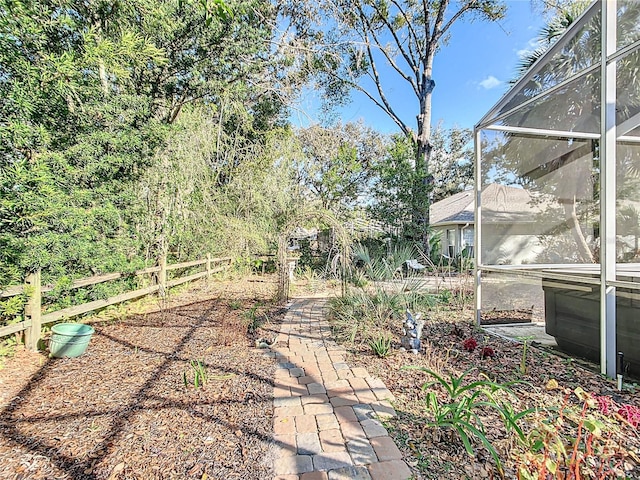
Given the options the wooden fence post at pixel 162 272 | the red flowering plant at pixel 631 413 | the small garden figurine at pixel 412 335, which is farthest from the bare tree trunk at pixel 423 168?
the red flowering plant at pixel 631 413

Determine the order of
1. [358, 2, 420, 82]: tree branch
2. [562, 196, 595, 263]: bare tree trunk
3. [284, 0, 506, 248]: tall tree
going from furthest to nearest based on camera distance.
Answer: [358, 2, 420, 82]: tree branch, [284, 0, 506, 248]: tall tree, [562, 196, 595, 263]: bare tree trunk

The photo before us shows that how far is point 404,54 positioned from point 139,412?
13.7m

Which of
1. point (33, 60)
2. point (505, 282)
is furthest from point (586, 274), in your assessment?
point (33, 60)

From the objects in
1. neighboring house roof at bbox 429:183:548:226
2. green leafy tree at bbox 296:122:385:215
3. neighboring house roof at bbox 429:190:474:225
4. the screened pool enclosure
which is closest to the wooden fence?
the screened pool enclosure

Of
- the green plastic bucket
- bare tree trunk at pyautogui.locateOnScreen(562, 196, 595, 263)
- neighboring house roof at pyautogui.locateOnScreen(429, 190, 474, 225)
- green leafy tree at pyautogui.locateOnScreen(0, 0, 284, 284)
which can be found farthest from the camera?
neighboring house roof at pyautogui.locateOnScreen(429, 190, 474, 225)

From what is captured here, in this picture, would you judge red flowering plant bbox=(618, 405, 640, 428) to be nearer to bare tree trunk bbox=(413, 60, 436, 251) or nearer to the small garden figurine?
the small garden figurine

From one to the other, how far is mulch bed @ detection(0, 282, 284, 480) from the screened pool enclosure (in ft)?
10.2

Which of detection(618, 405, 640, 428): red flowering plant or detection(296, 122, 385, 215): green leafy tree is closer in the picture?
detection(618, 405, 640, 428): red flowering plant

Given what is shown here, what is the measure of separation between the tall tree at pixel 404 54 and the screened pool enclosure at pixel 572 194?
605 cm

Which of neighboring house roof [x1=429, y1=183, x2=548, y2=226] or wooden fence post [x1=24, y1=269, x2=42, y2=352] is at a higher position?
neighboring house roof [x1=429, y1=183, x2=548, y2=226]

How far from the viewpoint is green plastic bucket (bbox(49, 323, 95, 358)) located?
312 centimetres

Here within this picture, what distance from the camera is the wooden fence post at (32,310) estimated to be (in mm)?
3273

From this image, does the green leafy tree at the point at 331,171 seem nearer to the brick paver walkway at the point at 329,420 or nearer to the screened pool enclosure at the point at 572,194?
the screened pool enclosure at the point at 572,194

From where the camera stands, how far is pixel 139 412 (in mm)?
2199
